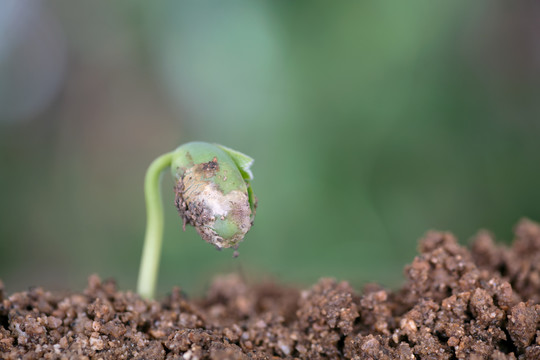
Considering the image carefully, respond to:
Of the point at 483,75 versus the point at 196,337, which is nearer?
the point at 196,337

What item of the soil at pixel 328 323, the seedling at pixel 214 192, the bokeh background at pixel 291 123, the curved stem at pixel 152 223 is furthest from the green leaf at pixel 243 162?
the bokeh background at pixel 291 123

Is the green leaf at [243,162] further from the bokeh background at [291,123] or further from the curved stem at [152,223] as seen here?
the bokeh background at [291,123]

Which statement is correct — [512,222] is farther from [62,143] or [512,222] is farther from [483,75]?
[62,143]

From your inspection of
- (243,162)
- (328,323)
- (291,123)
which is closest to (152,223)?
(243,162)

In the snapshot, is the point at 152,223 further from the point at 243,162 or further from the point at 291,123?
the point at 291,123

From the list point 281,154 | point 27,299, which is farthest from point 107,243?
point 27,299

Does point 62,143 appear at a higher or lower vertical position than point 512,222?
higher

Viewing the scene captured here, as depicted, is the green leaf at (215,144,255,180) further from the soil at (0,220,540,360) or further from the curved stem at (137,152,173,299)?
the soil at (0,220,540,360)
